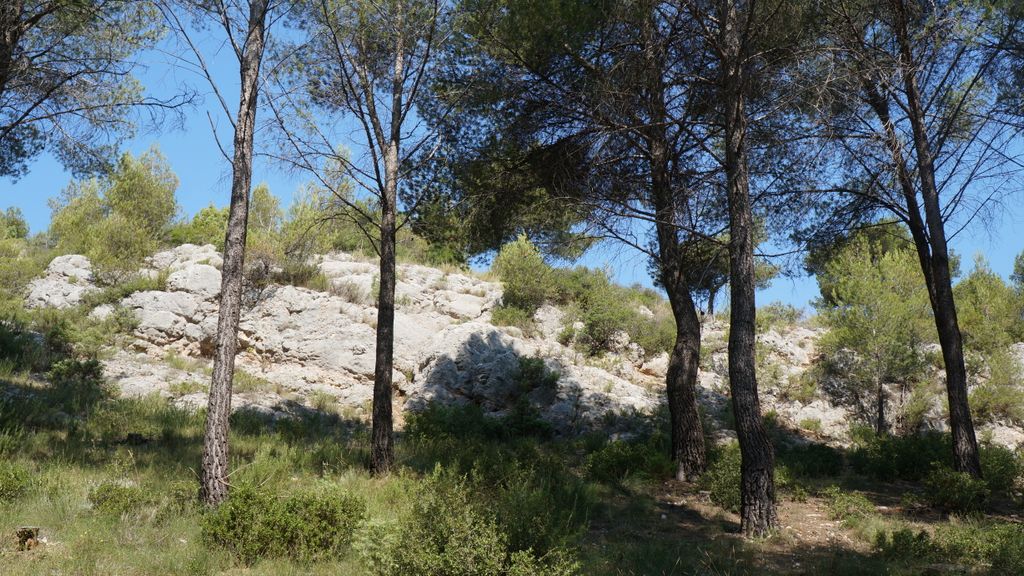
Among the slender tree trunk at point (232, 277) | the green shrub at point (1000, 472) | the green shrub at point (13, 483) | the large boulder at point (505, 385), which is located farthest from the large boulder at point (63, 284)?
the green shrub at point (1000, 472)

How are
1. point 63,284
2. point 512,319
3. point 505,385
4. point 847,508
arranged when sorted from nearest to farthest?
1. point 847,508
2. point 505,385
3. point 63,284
4. point 512,319

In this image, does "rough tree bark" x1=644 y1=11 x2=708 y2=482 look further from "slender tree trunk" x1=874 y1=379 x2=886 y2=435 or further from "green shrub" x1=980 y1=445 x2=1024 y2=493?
"slender tree trunk" x1=874 y1=379 x2=886 y2=435

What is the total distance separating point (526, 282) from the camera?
70.9 feet

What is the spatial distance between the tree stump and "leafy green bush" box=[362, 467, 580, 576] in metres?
2.62

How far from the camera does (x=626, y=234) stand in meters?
10.6

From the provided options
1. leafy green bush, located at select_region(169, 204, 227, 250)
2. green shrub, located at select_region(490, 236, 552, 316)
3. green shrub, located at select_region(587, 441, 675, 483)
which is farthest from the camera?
leafy green bush, located at select_region(169, 204, 227, 250)

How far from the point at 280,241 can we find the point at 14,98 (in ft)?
32.7

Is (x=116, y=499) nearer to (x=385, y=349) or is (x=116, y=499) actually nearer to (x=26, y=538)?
(x=26, y=538)

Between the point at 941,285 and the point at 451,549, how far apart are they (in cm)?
1012

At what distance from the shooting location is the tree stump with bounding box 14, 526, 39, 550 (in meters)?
5.24

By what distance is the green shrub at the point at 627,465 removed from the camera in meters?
10.8

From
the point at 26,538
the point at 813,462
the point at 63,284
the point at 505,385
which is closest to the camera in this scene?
the point at 26,538

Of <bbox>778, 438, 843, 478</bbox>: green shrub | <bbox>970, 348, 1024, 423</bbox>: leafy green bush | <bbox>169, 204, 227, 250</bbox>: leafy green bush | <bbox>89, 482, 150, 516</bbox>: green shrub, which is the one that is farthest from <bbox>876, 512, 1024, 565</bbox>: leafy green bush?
<bbox>169, 204, 227, 250</bbox>: leafy green bush

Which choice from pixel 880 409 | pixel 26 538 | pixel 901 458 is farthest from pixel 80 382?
pixel 880 409
